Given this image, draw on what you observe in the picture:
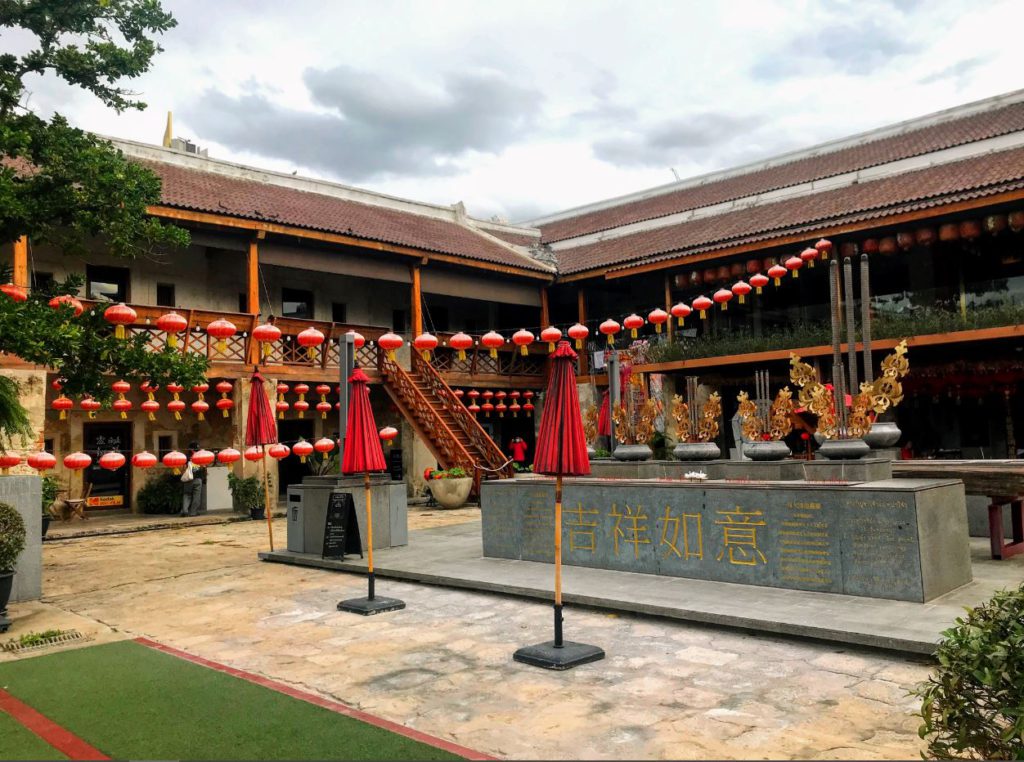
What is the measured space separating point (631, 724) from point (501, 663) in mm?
1641

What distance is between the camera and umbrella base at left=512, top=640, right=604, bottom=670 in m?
5.95

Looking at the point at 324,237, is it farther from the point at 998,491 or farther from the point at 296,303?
the point at 998,491

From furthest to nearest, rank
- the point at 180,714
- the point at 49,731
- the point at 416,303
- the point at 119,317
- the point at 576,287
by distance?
the point at 576,287 < the point at 416,303 < the point at 119,317 < the point at 180,714 < the point at 49,731

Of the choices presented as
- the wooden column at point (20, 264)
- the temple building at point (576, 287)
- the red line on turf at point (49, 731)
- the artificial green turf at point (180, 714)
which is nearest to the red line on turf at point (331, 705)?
the artificial green turf at point (180, 714)

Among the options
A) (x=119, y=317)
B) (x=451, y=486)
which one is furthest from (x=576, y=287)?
(x=119, y=317)

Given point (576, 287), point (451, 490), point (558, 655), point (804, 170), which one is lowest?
point (558, 655)

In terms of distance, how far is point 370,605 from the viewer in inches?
321

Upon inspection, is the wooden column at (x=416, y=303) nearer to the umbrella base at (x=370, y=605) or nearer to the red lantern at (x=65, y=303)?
the red lantern at (x=65, y=303)

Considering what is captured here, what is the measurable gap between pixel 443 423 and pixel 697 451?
389 inches

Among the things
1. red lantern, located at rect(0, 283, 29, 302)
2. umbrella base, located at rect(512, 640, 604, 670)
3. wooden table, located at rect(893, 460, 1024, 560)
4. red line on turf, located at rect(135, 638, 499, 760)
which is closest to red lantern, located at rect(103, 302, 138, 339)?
red lantern, located at rect(0, 283, 29, 302)

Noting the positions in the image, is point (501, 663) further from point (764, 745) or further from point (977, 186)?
point (977, 186)

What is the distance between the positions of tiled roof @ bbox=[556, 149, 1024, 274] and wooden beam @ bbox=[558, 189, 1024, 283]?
111 millimetres

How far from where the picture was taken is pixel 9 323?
27.6 ft

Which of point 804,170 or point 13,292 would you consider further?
point 804,170
